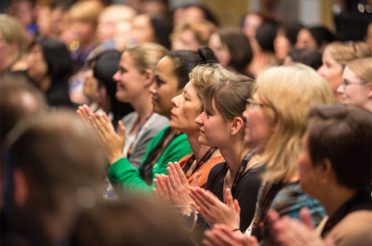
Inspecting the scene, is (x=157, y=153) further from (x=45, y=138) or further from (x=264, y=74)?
(x=45, y=138)

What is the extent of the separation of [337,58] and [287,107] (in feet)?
7.13

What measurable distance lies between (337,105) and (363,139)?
7.1 inches

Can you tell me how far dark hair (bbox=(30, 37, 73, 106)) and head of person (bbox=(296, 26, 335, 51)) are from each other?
5.71 ft

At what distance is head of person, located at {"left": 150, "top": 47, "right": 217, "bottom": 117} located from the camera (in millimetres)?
5281

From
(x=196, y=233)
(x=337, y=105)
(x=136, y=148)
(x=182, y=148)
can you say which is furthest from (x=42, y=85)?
(x=337, y=105)

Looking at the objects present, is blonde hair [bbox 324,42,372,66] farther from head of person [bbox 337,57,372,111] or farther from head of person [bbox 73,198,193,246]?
head of person [bbox 73,198,193,246]

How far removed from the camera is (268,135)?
3621mm

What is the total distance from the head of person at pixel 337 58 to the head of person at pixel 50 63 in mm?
2374

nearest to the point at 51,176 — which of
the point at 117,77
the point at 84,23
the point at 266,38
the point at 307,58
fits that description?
the point at 117,77

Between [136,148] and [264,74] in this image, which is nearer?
[264,74]

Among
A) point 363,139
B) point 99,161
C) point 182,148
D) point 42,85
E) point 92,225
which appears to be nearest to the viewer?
point 92,225

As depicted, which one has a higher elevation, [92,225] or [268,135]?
[92,225]

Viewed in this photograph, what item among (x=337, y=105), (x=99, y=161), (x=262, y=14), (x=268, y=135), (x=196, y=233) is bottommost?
(x=262, y=14)

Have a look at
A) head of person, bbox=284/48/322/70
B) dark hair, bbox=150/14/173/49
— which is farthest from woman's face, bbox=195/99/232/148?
dark hair, bbox=150/14/173/49
